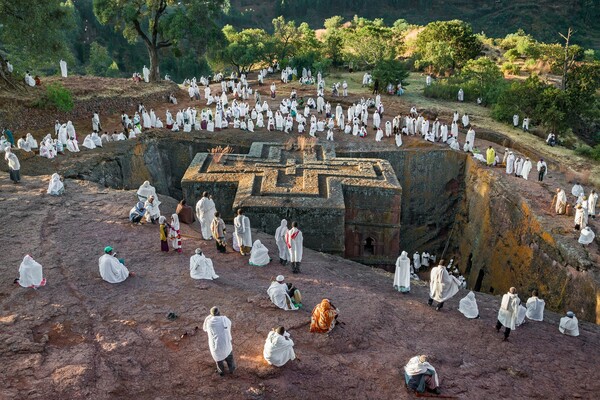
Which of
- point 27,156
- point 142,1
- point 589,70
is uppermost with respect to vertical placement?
point 142,1

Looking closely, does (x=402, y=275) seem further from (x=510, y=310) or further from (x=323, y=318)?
(x=323, y=318)

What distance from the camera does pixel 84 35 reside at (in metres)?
60.3

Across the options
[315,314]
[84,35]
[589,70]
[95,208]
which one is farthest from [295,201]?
[84,35]

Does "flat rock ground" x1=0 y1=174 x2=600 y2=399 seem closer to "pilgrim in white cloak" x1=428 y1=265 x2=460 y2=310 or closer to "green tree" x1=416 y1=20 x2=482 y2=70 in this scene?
"pilgrim in white cloak" x1=428 y1=265 x2=460 y2=310

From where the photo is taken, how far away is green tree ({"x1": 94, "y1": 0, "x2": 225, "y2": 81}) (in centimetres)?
2727

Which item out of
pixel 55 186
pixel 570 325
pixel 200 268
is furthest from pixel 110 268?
pixel 570 325

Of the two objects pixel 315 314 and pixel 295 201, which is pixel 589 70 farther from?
pixel 315 314

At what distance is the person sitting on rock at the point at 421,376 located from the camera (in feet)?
24.3

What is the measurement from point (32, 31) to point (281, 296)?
60.2 feet

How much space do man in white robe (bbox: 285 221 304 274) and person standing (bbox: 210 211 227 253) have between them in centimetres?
158

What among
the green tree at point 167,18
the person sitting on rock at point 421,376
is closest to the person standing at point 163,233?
the person sitting on rock at point 421,376

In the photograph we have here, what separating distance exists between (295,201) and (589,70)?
2321 centimetres

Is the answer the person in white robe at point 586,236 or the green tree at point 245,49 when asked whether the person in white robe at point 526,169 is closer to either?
the person in white robe at point 586,236

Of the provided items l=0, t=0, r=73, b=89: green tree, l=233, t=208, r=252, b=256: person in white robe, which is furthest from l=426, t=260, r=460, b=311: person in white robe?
l=0, t=0, r=73, b=89: green tree
